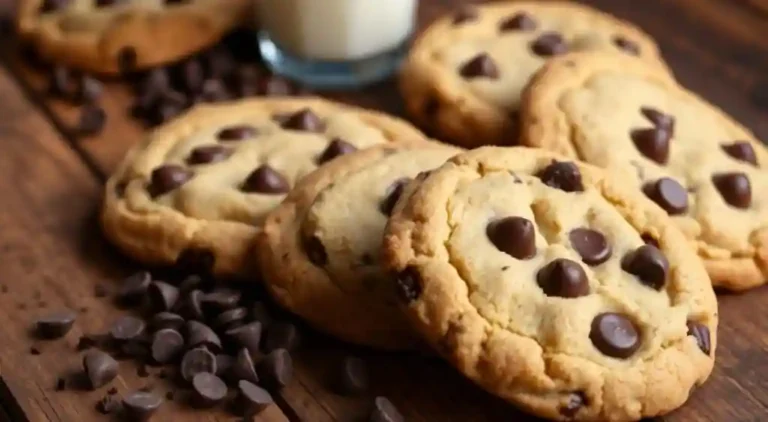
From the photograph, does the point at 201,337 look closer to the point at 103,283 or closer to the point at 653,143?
the point at 103,283

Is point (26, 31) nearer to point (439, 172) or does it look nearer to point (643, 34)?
point (439, 172)

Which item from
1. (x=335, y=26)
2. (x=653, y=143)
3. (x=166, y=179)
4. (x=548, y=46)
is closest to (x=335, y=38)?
(x=335, y=26)

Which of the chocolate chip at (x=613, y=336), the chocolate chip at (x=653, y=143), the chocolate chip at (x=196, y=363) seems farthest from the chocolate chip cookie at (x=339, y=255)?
the chocolate chip at (x=653, y=143)

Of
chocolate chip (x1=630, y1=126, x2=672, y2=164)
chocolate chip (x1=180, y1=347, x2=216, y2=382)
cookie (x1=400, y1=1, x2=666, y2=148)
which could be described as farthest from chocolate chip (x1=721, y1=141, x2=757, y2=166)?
chocolate chip (x1=180, y1=347, x2=216, y2=382)

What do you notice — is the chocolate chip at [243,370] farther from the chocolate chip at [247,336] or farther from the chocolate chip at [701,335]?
the chocolate chip at [701,335]

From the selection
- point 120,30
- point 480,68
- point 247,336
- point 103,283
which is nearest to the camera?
point 247,336

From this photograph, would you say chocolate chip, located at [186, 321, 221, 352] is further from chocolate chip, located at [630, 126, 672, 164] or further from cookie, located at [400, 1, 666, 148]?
chocolate chip, located at [630, 126, 672, 164]
